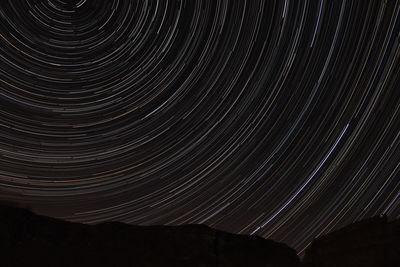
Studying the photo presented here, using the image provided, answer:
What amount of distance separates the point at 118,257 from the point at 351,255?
640 centimetres

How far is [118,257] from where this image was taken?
12.3 m

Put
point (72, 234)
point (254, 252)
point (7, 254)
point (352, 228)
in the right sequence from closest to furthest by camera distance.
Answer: point (7, 254)
point (72, 234)
point (254, 252)
point (352, 228)

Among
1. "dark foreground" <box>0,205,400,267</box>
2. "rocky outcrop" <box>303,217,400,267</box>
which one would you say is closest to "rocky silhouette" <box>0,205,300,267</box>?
"dark foreground" <box>0,205,400,267</box>

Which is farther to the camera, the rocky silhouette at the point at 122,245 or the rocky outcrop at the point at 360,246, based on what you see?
the rocky outcrop at the point at 360,246

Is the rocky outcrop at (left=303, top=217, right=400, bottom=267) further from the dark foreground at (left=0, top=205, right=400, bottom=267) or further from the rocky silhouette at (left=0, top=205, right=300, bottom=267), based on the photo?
the rocky silhouette at (left=0, top=205, right=300, bottom=267)

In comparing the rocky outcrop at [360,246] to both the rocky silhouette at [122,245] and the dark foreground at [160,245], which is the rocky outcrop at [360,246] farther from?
the rocky silhouette at [122,245]

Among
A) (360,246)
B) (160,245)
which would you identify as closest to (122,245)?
(160,245)

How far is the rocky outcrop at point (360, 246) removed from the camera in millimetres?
13305

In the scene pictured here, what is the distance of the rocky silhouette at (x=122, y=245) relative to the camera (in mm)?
11680

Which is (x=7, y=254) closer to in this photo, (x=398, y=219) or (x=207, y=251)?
(x=207, y=251)

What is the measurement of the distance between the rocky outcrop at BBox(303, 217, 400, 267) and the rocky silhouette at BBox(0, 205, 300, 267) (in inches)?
53.0

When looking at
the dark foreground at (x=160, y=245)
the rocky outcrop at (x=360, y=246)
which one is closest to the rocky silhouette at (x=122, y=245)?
the dark foreground at (x=160, y=245)

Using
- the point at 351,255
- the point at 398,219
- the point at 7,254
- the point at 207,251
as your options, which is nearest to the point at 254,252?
the point at 207,251

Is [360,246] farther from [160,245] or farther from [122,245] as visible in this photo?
[122,245]
